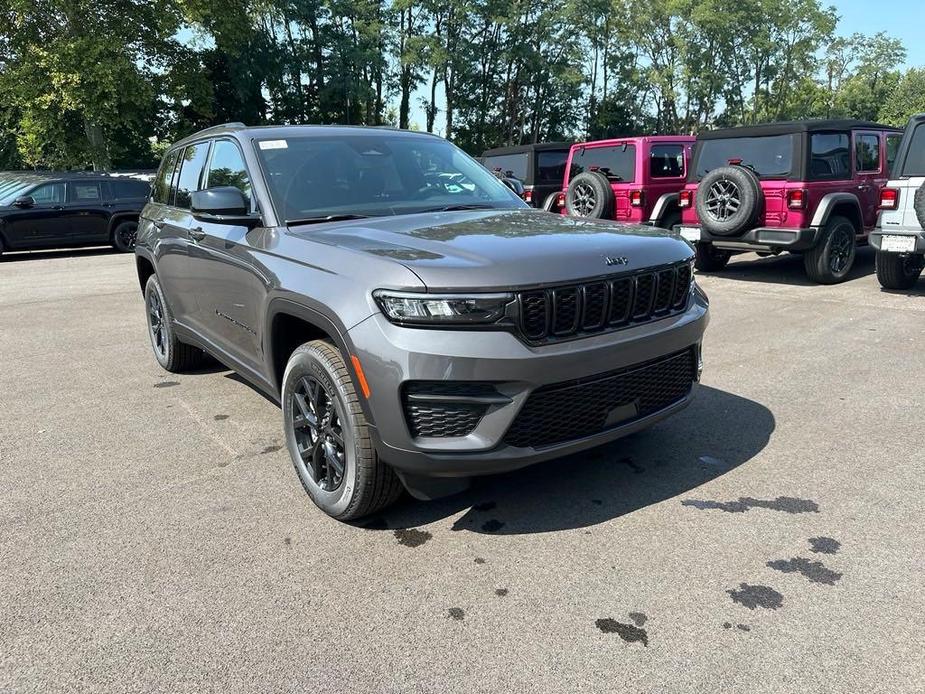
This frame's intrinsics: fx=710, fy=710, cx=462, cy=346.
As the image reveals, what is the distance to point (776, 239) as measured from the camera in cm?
878

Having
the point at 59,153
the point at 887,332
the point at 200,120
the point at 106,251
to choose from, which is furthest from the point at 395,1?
the point at 887,332

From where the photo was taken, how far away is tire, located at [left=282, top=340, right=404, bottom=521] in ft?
9.61

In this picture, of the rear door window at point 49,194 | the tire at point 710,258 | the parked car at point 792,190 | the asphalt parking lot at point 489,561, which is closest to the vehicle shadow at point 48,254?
the rear door window at point 49,194

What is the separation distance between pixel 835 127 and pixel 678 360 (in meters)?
7.32

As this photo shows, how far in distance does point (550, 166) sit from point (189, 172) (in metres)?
10.7

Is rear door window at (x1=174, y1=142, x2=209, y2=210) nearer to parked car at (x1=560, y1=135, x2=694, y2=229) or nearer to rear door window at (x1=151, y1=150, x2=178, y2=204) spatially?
rear door window at (x1=151, y1=150, x2=178, y2=204)

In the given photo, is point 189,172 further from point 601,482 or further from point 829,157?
point 829,157

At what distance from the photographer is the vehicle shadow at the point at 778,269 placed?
385 inches

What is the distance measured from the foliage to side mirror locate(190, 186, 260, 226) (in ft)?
82.9

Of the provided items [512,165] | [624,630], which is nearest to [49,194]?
[512,165]

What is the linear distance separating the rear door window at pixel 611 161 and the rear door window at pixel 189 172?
7.47 m

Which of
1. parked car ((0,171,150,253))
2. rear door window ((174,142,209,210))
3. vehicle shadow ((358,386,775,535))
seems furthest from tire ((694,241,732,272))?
parked car ((0,171,150,253))

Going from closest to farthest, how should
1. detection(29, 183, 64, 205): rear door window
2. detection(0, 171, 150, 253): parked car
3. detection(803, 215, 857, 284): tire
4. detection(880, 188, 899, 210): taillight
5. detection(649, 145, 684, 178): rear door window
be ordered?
1. detection(880, 188, 899, 210): taillight
2. detection(803, 215, 857, 284): tire
3. detection(649, 145, 684, 178): rear door window
4. detection(0, 171, 150, 253): parked car
5. detection(29, 183, 64, 205): rear door window

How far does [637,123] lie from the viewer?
5147cm
